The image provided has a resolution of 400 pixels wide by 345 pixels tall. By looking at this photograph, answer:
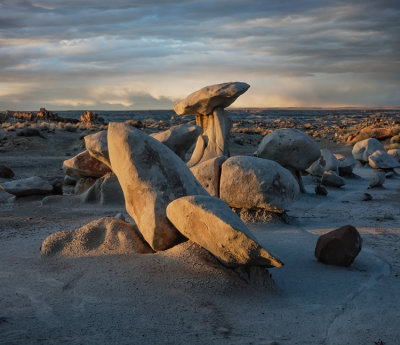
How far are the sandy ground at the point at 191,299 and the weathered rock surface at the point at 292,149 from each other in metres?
4.56

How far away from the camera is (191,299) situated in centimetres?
475

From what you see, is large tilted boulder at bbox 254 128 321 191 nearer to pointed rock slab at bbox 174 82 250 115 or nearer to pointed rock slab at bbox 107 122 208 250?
pointed rock slab at bbox 174 82 250 115

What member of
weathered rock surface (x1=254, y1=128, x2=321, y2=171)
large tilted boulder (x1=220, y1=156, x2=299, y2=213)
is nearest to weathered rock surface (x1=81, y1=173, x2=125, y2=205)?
large tilted boulder (x1=220, y1=156, x2=299, y2=213)

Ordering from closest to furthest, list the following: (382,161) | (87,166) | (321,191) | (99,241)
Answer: (99,241) → (87,166) → (321,191) → (382,161)

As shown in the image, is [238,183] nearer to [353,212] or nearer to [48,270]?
[353,212]

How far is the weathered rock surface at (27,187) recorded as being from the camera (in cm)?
1113

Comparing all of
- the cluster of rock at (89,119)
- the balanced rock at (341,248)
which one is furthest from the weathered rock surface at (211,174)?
the cluster of rock at (89,119)

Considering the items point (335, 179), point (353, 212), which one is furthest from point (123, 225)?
point (335, 179)

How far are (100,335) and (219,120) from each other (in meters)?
10.3

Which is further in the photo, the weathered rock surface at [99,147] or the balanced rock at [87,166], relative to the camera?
the balanced rock at [87,166]

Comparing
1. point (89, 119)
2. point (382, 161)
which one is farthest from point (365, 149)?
point (89, 119)

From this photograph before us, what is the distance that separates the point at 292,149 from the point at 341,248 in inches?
237

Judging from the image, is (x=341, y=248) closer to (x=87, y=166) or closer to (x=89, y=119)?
(x=87, y=166)

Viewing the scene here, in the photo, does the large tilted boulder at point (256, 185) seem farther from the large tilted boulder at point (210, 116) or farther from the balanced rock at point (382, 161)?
the balanced rock at point (382, 161)
